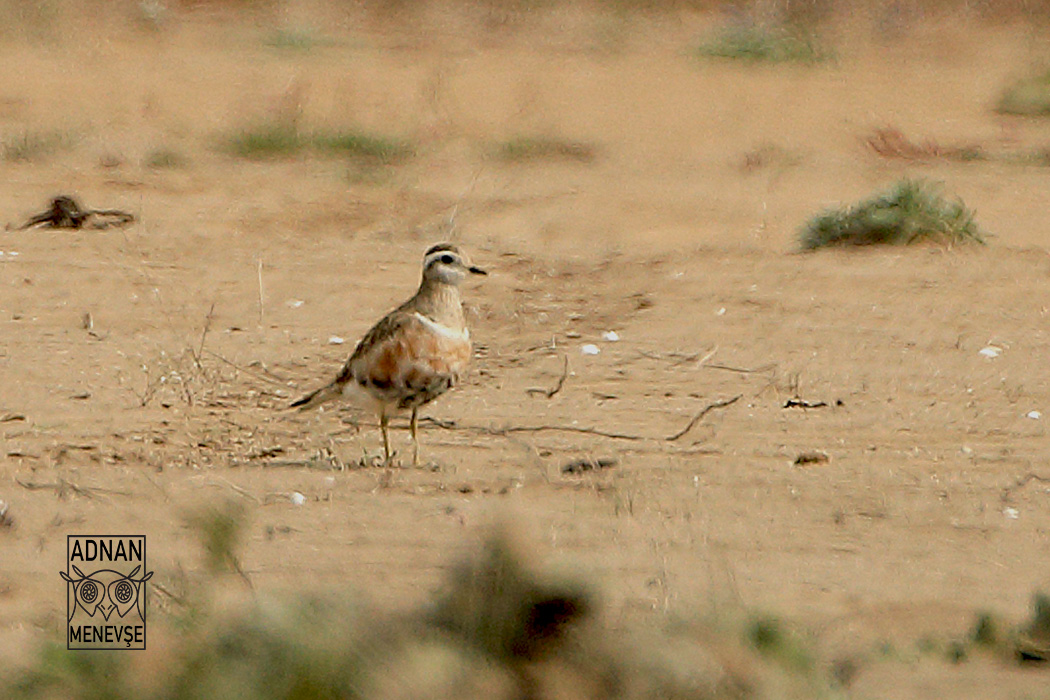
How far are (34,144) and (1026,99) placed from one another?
35.0 feet

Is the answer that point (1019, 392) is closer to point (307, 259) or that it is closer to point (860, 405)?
point (860, 405)

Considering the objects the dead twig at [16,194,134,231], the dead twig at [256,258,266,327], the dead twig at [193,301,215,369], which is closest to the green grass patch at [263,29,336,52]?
the dead twig at [16,194,134,231]

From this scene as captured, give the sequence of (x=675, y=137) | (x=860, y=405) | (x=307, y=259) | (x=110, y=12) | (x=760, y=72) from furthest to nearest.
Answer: (x=110, y=12) → (x=760, y=72) → (x=675, y=137) → (x=307, y=259) → (x=860, y=405)

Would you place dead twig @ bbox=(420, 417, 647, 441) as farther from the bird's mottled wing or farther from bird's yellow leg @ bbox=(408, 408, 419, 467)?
the bird's mottled wing

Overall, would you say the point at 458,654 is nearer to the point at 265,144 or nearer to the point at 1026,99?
the point at 265,144

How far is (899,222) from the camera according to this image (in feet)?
35.5

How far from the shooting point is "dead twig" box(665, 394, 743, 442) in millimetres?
7449

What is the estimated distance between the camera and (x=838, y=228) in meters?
11.0

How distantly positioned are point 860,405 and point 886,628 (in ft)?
9.54

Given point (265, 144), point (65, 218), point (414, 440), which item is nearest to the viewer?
point (414, 440)

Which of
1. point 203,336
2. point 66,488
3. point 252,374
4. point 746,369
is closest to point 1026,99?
point 746,369

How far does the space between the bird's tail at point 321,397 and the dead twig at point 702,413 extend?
144 cm

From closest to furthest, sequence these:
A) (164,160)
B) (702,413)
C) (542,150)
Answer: (702,413) → (164,160) → (542,150)

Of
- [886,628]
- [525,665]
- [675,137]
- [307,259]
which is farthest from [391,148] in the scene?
[525,665]
